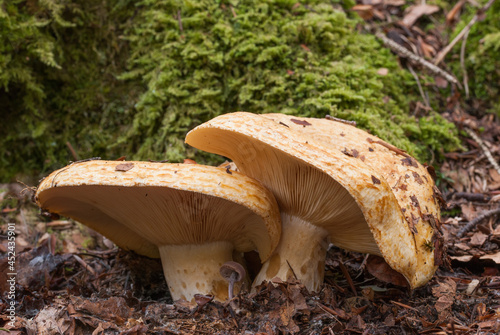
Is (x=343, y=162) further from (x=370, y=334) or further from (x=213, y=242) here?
(x=213, y=242)

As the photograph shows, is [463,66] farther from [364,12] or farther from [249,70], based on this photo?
[249,70]

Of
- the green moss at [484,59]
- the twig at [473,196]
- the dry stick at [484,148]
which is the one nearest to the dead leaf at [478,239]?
the twig at [473,196]

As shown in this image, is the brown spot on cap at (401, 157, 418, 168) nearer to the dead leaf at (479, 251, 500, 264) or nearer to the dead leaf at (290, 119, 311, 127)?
the dead leaf at (290, 119, 311, 127)

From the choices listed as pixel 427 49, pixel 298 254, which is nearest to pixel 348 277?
pixel 298 254

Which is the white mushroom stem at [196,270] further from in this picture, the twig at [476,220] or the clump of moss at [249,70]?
the twig at [476,220]

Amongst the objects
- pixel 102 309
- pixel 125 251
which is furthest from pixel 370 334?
pixel 125 251

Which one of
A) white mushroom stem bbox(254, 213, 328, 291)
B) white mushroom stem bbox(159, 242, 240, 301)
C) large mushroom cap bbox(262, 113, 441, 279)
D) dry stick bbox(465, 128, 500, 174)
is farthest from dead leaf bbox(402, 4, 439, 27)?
white mushroom stem bbox(159, 242, 240, 301)
